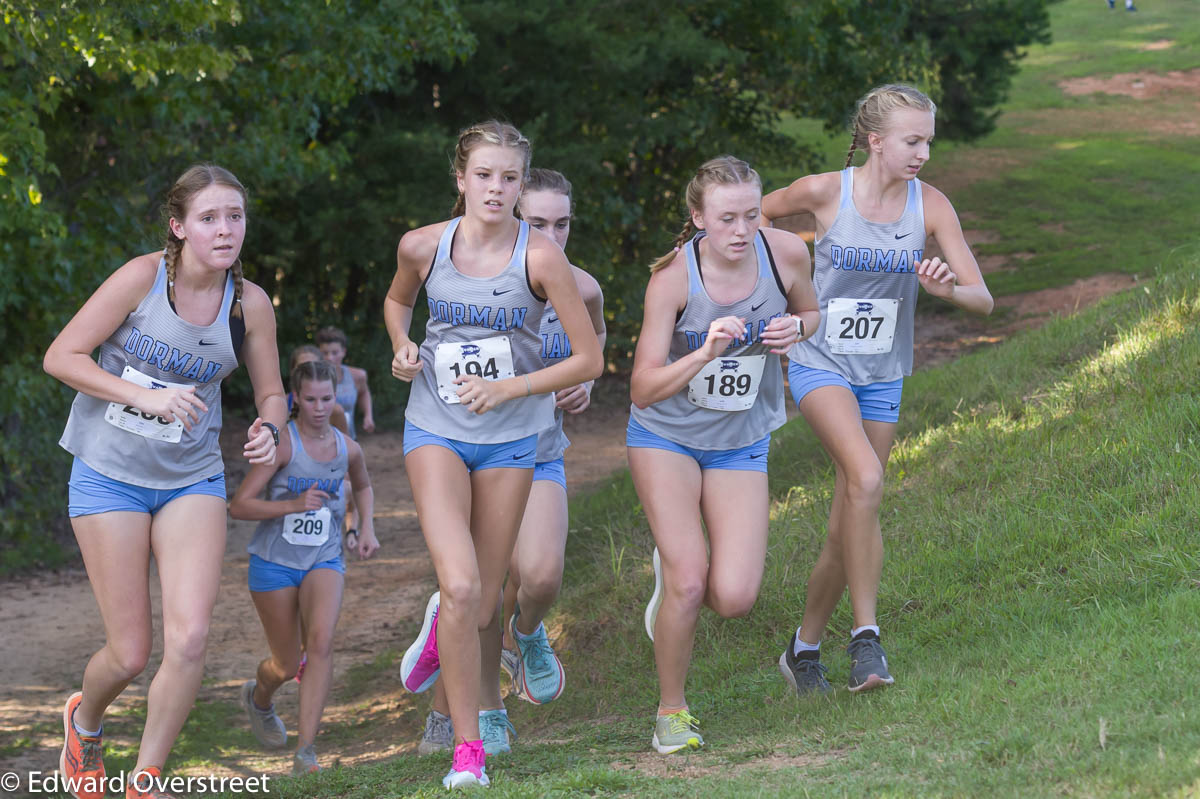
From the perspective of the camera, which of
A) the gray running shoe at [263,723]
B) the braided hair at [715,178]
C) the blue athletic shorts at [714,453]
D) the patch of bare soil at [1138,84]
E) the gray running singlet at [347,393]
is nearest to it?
the braided hair at [715,178]

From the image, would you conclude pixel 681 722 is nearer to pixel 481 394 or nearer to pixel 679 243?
pixel 481 394

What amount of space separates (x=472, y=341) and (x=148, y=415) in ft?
3.68

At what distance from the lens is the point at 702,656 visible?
21.4 feet

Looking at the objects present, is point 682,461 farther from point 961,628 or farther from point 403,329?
point 961,628

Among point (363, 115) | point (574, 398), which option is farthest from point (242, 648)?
point (363, 115)

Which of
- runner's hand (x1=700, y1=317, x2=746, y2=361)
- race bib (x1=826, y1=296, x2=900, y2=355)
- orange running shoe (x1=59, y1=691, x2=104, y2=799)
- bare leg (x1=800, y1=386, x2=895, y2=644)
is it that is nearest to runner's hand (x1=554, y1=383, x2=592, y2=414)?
bare leg (x1=800, y1=386, x2=895, y2=644)

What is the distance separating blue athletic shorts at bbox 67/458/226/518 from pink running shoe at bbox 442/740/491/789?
128cm

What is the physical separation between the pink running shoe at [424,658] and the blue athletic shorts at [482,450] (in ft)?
2.16

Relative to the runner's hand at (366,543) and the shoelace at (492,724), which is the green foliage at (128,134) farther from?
the shoelace at (492,724)

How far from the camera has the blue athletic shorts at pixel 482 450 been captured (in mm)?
4570

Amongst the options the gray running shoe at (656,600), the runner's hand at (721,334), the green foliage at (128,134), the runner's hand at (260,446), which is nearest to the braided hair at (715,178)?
the runner's hand at (721,334)

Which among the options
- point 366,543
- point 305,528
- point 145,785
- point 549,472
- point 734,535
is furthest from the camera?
point 366,543

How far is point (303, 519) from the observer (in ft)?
19.5

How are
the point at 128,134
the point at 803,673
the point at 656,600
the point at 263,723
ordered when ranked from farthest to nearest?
the point at 128,134 → the point at 263,723 → the point at 803,673 → the point at 656,600
